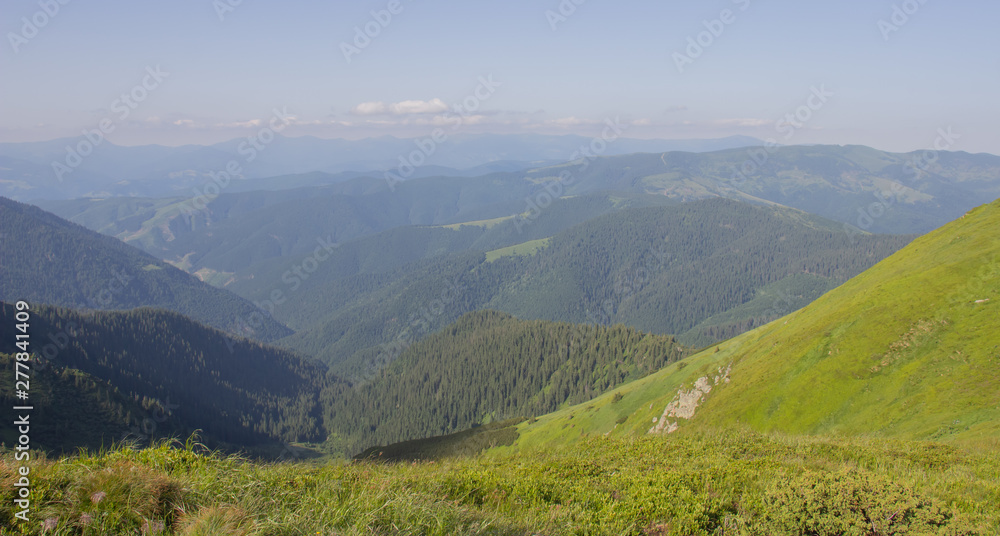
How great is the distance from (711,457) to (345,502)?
13.7m

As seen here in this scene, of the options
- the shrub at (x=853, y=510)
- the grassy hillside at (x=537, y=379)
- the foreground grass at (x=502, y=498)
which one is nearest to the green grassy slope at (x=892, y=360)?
the foreground grass at (x=502, y=498)

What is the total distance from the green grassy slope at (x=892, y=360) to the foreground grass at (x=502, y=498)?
2104 centimetres

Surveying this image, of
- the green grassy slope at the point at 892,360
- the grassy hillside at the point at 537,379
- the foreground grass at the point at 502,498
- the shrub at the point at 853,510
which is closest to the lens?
the foreground grass at the point at 502,498

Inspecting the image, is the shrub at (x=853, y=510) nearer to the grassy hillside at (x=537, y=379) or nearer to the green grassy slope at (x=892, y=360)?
the green grassy slope at (x=892, y=360)

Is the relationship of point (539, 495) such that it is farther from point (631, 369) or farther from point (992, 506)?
point (631, 369)

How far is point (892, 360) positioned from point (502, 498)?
47.9 meters

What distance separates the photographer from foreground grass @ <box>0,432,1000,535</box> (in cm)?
797

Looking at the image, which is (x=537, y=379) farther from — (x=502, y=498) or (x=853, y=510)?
(x=853, y=510)

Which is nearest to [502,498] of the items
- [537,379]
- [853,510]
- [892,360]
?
[853,510]

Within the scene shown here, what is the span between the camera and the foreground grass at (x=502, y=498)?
797cm

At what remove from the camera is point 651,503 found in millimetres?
11547

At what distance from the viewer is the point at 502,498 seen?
483 inches

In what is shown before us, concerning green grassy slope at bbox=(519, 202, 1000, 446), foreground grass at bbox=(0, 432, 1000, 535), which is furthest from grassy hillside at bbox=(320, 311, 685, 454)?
foreground grass at bbox=(0, 432, 1000, 535)

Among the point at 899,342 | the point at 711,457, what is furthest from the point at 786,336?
the point at 711,457
